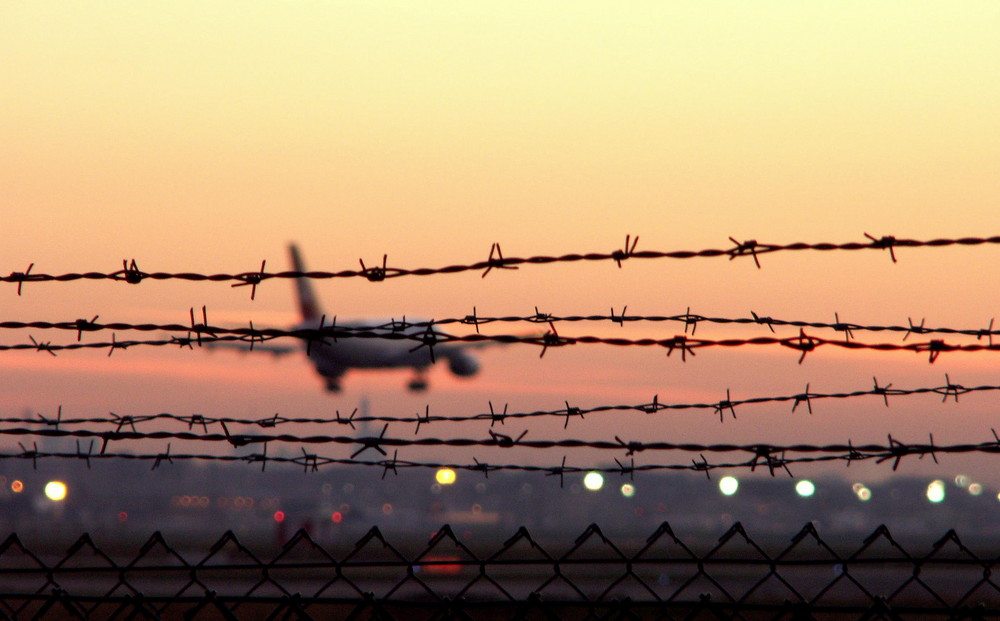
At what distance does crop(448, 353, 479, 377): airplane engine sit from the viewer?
39.1 metres

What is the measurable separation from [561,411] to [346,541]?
6278 centimetres

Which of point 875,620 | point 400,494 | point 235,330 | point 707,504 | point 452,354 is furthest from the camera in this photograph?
point 400,494

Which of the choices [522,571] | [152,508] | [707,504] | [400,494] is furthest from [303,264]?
[400,494]

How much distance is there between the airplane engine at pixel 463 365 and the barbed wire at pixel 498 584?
7.18 metres

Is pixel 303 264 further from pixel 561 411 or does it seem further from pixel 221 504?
pixel 221 504

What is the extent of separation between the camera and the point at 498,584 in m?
6.78

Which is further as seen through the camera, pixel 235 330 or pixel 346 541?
pixel 346 541

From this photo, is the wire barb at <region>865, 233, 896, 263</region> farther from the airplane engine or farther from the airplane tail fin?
the airplane tail fin

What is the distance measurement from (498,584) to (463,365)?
33.5m

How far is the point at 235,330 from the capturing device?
13.2ft

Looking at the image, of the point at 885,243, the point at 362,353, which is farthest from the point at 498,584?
the point at 362,353

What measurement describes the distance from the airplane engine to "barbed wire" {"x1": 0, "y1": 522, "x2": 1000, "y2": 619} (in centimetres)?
718

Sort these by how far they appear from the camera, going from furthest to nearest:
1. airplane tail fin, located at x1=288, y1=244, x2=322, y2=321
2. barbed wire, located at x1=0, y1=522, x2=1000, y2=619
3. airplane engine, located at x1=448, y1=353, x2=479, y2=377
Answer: airplane tail fin, located at x1=288, y1=244, x2=322, y2=321, airplane engine, located at x1=448, y1=353, x2=479, y2=377, barbed wire, located at x1=0, y1=522, x2=1000, y2=619

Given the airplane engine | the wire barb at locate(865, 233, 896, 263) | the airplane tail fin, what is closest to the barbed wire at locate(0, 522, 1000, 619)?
the wire barb at locate(865, 233, 896, 263)
